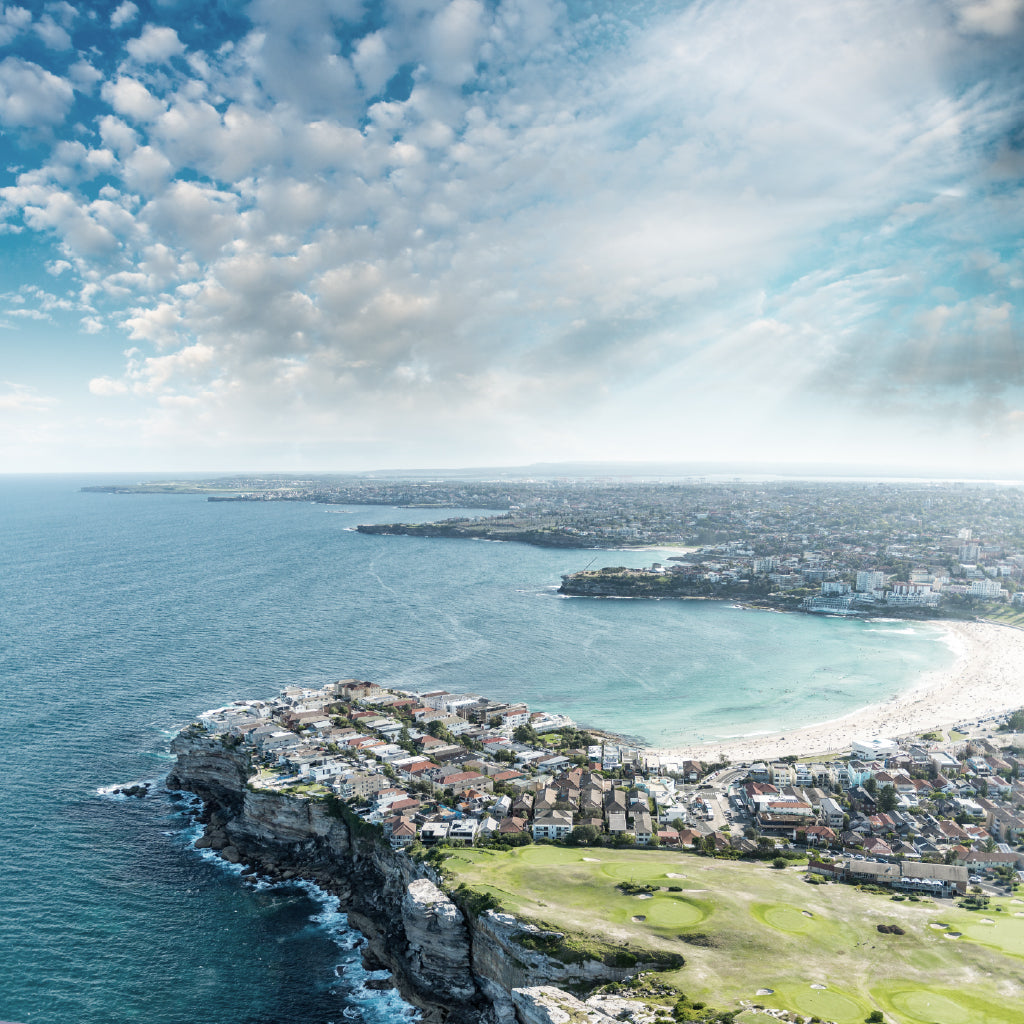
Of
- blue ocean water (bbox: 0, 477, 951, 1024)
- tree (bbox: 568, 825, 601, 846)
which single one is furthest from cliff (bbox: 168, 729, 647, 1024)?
tree (bbox: 568, 825, 601, 846)

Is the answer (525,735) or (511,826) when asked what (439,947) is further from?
(525,735)

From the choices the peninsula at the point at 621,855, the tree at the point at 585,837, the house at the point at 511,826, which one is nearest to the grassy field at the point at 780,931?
the peninsula at the point at 621,855

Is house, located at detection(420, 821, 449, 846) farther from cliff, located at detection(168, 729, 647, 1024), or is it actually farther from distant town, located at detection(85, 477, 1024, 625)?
distant town, located at detection(85, 477, 1024, 625)

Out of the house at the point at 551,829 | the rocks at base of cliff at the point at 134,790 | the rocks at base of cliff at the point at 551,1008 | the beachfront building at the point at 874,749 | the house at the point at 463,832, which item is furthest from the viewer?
the beachfront building at the point at 874,749

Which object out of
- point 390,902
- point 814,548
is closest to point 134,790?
point 390,902

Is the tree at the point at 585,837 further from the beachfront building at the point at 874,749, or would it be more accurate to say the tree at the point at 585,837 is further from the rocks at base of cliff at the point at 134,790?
the rocks at base of cliff at the point at 134,790

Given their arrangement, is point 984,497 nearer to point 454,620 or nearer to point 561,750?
point 454,620

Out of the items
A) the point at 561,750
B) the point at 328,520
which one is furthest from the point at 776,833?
the point at 328,520
